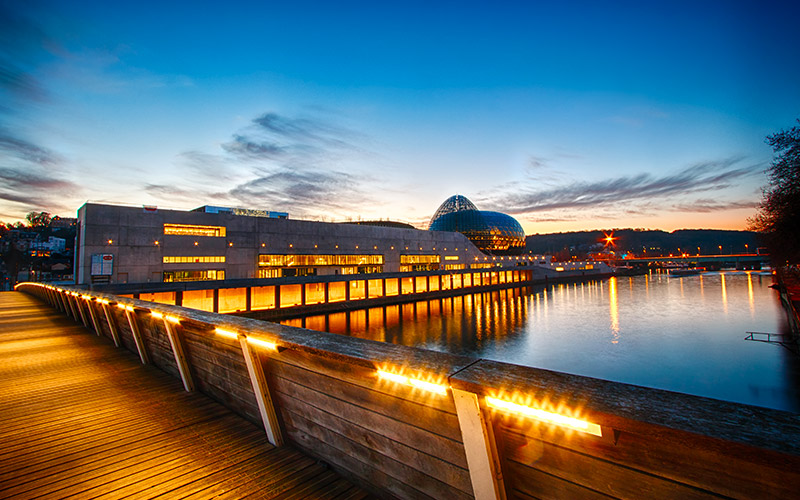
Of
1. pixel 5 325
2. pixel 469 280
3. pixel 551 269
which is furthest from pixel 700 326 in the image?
pixel 551 269

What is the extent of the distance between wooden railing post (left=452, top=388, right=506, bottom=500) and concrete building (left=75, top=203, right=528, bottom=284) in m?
49.3

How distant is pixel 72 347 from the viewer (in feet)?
35.5

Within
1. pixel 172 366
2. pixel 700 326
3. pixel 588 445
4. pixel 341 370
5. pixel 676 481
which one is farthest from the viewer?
pixel 700 326

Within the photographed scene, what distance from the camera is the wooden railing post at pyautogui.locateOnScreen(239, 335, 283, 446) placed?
15.2 ft

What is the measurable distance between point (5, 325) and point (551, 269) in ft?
364

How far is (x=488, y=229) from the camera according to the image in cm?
12294

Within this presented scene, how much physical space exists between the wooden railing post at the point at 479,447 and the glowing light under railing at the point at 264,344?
244 cm

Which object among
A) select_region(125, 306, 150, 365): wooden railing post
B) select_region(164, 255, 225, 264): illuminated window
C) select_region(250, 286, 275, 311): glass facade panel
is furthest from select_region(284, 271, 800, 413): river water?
select_region(125, 306, 150, 365): wooden railing post

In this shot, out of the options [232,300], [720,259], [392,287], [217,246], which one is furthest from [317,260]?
[720,259]

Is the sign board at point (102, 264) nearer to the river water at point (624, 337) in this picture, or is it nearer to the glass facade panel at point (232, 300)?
the glass facade panel at point (232, 300)

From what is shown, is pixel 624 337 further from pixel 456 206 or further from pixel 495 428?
pixel 456 206

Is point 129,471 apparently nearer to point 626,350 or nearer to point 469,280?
point 626,350

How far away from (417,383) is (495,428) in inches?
26.1

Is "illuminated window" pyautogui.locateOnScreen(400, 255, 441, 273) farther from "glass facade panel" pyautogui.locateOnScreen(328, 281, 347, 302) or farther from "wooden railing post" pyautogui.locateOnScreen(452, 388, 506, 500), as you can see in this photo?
"wooden railing post" pyautogui.locateOnScreen(452, 388, 506, 500)
